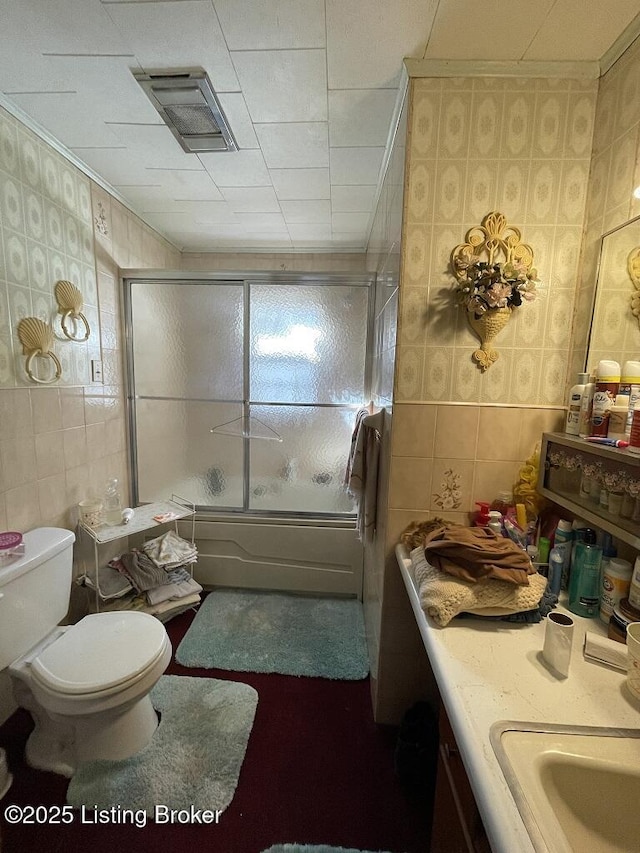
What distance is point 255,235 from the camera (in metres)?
2.43

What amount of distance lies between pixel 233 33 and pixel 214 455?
1.88 meters

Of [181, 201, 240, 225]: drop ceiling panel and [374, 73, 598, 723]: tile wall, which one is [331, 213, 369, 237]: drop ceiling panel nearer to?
[181, 201, 240, 225]: drop ceiling panel

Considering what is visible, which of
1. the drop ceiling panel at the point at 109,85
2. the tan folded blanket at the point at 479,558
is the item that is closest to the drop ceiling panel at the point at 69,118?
the drop ceiling panel at the point at 109,85

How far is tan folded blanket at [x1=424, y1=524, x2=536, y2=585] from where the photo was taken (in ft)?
2.95

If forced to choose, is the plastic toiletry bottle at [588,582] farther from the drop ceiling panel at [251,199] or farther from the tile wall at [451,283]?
the drop ceiling panel at [251,199]

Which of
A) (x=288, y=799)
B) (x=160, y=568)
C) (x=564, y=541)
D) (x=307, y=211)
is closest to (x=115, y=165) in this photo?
(x=307, y=211)

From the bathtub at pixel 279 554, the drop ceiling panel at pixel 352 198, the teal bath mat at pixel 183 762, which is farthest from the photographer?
the bathtub at pixel 279 554

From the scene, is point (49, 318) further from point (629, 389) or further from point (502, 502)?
point (629, 389)

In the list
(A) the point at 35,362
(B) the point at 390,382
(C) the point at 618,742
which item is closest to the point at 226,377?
(A) the point at 35,362

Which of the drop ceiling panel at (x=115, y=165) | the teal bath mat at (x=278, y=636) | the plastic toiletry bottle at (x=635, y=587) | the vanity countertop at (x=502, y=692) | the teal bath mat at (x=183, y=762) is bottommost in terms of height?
the teal bath mat at (x=183, y=762)

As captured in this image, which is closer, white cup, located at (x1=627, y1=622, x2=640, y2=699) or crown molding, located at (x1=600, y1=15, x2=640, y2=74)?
white cup, located at (x1=627, y1=622, x2=640, y2=699)

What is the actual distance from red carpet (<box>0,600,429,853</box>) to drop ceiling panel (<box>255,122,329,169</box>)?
2.35 meters

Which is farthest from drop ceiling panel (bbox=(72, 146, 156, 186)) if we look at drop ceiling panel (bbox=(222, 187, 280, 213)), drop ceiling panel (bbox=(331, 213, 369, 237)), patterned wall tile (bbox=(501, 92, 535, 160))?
patterned wall tile (bbox=(501, 92, 535, 160))

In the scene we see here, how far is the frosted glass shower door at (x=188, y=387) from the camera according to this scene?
2160 mm
